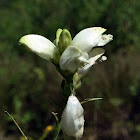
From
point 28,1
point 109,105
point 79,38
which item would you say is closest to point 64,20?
point 28,1

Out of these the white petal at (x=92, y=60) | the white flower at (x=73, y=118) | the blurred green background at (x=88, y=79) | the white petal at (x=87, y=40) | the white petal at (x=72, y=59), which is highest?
the white petal at (x=87, y=40)

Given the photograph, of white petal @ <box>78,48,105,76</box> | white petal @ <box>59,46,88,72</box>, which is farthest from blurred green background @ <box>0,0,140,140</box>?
white petal @ <box>59,46,88,72</box>

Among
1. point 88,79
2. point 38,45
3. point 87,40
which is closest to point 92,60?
point 87,40

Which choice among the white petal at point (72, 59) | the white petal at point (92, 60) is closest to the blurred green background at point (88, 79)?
the white petal at point (92, 60)

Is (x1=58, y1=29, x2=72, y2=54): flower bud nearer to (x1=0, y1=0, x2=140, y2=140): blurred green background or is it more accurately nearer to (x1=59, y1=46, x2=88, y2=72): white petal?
(x1=59, y1=46, x2=88, y2=72): white petal

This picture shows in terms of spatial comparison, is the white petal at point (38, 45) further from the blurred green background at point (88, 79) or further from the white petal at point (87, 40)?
the blurred green background at point (88, 79)

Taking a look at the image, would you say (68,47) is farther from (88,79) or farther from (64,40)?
(88,79)

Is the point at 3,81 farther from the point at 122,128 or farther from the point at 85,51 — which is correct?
the point at 85,51

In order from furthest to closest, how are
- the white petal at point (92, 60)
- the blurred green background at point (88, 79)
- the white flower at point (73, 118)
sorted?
the blurred green background at point (88, 79)
the white petal at point (92, 60)
the white flower at point (73, 118)

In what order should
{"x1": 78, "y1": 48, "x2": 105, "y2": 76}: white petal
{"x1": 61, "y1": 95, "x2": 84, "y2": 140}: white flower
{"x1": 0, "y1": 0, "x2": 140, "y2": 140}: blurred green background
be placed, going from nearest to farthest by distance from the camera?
1. {"x1": 61, "y1": 95, "x2": 84, "y2": 140}: white flower
2. {"x1": 78, "y1": 48, "x2": 105, "y2": 76}: white petal
3. {"x1": 0, "y1": 0, "x2": 140, "y2": 140}: blurred green background
